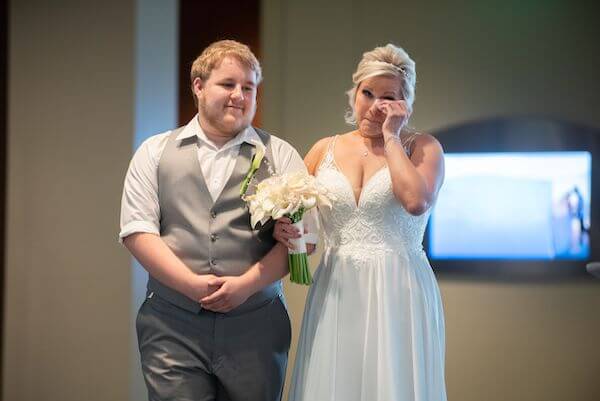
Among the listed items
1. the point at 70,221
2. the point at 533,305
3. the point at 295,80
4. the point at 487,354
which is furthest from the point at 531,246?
the point at 70,221

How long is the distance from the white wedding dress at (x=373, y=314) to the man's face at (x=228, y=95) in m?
0.38

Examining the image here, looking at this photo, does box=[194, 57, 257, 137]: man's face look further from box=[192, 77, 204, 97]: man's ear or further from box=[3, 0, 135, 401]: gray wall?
box=[3, 0, 135, 401]: gray wall

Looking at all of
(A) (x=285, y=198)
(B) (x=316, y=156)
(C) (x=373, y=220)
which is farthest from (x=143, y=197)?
(C) (x=373, y=220)

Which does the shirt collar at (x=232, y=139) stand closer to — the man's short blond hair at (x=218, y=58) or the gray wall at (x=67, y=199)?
the man's short blond hair at (x=218, y=58)

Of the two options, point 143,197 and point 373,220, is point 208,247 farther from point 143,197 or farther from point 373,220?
point 373,220

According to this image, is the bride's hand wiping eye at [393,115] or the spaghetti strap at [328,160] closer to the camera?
the bride's hand wiping eye at [393,115]

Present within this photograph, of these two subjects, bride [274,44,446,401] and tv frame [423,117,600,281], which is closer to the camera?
bride [274,44,446,401]

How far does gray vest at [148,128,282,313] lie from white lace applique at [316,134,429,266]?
27cm

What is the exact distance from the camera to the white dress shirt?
240 centimetres

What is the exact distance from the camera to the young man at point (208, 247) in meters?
2.38

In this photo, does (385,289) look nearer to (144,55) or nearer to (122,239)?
(122,239)

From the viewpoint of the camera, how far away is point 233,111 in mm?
2414

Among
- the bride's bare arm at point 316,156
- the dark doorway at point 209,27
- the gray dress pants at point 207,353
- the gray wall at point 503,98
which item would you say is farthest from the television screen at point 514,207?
the gray dress pants at point 207,353

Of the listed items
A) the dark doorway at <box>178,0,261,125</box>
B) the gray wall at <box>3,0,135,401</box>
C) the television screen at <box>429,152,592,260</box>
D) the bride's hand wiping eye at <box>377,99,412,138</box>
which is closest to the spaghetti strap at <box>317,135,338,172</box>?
the bride's hand wiping eye at <box>377,99,412,138</box>
